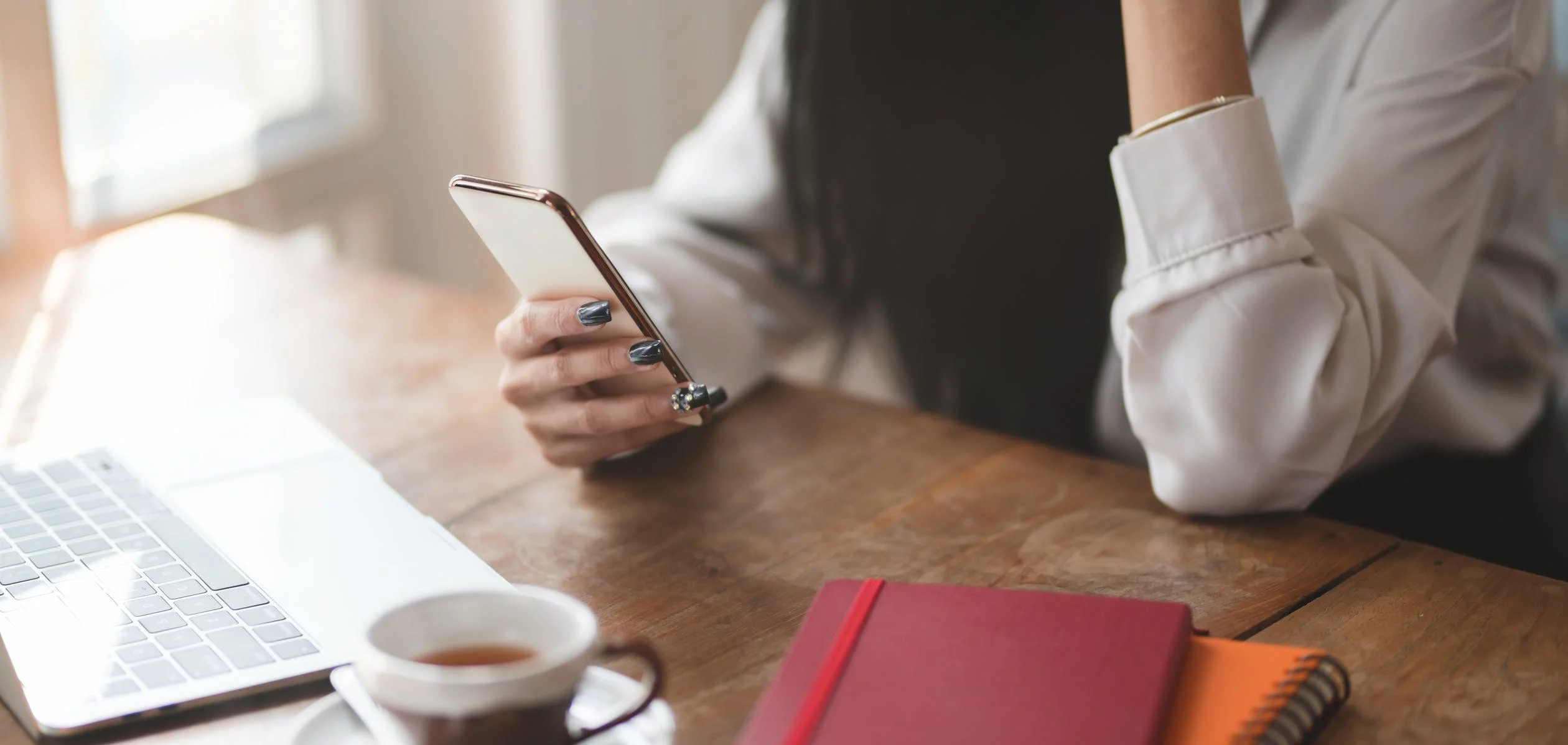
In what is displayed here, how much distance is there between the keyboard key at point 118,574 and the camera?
69cm

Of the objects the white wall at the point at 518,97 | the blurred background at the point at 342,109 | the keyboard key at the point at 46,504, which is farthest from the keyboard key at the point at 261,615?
the white wall at the point at 518,97

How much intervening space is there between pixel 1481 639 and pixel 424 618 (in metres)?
0.51

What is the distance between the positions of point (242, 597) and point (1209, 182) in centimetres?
58

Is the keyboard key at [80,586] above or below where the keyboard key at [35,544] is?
above

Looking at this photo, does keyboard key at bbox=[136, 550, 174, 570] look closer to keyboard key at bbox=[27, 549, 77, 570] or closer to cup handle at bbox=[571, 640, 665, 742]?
keyboard key at bbox=[27, 549, 77, 570]

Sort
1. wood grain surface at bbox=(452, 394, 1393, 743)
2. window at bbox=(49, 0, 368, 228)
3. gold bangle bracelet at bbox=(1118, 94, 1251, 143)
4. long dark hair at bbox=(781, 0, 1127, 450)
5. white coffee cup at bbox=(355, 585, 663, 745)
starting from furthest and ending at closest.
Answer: window at bbox=(49, 0, 368, 228)
long dark hair at bbox=(781, 0, 1127, 450)
gold bangle bracelet at bbox=(1118, 94, 1251, 143)
wood grain surface at bbox=(452, 394, 1393, 743)
white coffee cup at bbox=(355, 585, 663, 745)

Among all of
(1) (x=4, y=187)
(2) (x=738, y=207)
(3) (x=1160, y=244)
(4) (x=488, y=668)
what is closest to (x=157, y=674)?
(4) (x=488, y=668)

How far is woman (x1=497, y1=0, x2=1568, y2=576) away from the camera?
79cm

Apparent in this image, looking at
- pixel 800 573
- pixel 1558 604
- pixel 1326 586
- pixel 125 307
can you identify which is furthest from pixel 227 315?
pixel 1558 604

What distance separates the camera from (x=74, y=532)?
0.75 meters

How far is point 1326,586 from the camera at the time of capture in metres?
0.71

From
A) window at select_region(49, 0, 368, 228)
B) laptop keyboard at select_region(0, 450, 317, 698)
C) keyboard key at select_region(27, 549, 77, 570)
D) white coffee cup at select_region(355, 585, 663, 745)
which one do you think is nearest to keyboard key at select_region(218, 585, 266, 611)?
laptop keyboard at select_region(0, 450, 317, 698)

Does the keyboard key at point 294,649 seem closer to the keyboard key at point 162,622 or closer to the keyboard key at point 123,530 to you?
the keyboard key at point 162,622

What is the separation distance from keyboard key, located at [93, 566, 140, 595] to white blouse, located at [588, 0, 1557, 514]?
1.38ft
